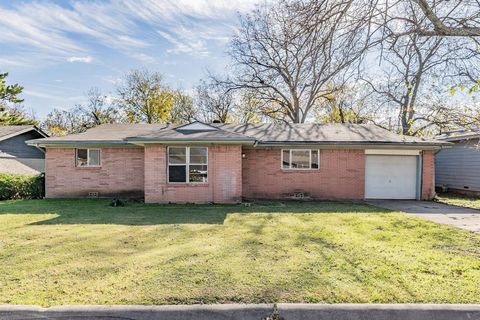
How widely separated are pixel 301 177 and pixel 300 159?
0.87m

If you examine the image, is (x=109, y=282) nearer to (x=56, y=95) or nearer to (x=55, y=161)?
(x=55, y=161)

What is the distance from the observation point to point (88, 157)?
1411 centimetres

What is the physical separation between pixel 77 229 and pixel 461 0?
34.5 feet

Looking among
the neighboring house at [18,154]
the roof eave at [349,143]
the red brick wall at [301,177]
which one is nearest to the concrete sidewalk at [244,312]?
the roof eave at [349,143]

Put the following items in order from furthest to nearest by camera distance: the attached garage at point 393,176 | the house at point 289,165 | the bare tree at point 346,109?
the bare tree at point 346,109 → the attached garage at point 393,176 → the house at point 289,165

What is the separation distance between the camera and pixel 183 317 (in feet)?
10.9

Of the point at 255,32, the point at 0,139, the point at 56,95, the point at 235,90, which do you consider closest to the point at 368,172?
the point at 255,32

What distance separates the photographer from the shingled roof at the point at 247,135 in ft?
38.4

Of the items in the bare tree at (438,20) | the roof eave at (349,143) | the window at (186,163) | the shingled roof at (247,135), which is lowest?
the window at (186,163)

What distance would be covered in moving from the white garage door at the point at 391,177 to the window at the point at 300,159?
8.94ft

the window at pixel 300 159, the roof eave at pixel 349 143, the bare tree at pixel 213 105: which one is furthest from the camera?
the bare tree at pixel 213 105

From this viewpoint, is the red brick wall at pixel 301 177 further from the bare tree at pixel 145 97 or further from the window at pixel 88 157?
the bare tree at pixel 145 97

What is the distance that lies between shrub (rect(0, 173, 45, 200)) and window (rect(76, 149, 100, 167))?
2.17 meters

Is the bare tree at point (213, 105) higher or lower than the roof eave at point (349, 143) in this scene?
higher
